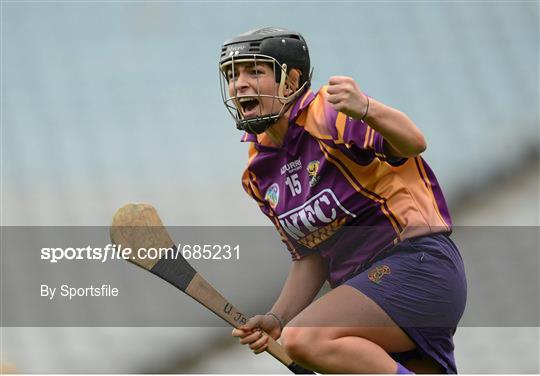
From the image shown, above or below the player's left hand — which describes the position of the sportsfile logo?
below

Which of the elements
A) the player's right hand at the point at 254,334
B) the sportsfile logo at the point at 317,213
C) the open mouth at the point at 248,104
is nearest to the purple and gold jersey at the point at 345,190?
the sportsfile logo at the point at 317,213

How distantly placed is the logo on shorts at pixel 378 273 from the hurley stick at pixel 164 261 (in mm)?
357

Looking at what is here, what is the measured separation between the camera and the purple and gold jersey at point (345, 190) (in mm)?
2504

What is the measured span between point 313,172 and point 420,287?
1.37 feet

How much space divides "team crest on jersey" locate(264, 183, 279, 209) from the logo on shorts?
1.13 feet

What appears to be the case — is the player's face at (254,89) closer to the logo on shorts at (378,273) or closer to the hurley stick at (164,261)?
the hurley stick at (164,261)

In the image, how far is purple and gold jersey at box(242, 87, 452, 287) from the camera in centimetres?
250

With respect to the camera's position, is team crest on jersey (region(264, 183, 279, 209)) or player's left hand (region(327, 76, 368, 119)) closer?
player's left hand (region(327, 76, 368, 119))

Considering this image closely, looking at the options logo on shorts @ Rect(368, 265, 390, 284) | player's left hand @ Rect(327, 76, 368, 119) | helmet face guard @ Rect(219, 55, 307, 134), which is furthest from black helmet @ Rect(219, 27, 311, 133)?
logo on shorts @ Rect(368, 265, 390, 284)

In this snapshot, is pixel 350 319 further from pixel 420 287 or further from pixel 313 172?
pixel 313 172

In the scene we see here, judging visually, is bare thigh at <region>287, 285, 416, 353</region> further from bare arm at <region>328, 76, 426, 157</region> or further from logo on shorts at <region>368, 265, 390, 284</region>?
bare arm at <region>328, 76, 426, 157</region>

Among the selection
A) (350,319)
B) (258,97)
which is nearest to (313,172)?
(258,97)

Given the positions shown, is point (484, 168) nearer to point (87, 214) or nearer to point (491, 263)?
point (491, 263)

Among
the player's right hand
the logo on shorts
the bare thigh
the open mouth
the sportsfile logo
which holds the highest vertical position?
the open mouth
